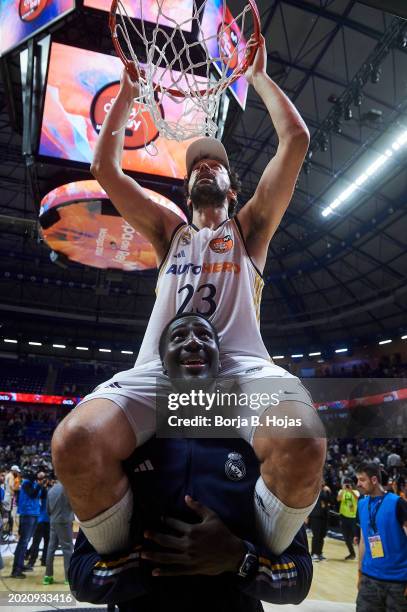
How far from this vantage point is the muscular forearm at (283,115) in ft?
5.73

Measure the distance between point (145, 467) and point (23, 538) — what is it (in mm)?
6731

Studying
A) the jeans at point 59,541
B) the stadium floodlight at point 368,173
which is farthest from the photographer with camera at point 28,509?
the stadium floodlight at point 368,173

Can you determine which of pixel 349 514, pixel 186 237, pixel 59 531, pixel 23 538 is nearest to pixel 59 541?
pixel 59 531

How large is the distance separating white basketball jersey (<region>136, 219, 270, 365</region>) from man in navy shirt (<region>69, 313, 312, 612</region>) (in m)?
0.21

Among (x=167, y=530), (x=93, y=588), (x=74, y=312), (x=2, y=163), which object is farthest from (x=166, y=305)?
(x=74, y=312)

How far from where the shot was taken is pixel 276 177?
1780 mm

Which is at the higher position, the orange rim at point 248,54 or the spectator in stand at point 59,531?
the orange rim at point 248,54

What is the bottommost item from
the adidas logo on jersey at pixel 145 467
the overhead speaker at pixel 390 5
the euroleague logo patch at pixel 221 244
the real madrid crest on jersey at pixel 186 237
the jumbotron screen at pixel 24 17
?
the adidas logo on jersey at pixel 145 467

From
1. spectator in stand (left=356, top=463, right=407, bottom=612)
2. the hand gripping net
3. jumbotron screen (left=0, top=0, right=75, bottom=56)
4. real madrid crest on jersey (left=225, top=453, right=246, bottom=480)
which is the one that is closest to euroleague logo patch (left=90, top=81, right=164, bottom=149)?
jumbotron screen (left=0, top=0, right=75, bottom=56)

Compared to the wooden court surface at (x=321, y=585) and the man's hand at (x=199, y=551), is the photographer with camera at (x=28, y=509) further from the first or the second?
the man's hand at (x=199, y=551)

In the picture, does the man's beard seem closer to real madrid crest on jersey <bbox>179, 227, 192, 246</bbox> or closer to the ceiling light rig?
real madrid crest on jersey <bbox>179, 227, 192, 246</bbox>

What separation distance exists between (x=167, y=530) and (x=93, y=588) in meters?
0.22

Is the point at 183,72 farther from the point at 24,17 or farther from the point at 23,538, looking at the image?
the point at 23,538

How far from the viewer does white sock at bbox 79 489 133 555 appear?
3.76 ft
